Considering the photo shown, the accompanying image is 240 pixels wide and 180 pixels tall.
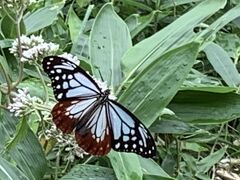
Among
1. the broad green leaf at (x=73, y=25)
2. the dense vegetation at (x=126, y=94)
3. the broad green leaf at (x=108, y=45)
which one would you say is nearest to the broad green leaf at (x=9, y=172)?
the dense vegetation at (x=126, y=94)

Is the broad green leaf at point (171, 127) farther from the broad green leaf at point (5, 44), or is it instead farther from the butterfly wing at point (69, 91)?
the broad green leaf at point (5, 44)

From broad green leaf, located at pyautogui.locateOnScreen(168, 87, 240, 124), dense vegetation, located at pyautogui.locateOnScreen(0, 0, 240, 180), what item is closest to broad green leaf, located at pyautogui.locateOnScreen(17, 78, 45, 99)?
dense vegetation, located at pyautogui.locateOnScreen(0, 0, 240, 180)

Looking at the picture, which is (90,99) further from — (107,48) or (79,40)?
(79,40)

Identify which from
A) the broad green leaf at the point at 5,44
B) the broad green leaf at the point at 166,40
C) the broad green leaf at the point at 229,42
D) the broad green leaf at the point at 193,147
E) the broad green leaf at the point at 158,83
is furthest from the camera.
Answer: the broad green leaf at the point at 229,42

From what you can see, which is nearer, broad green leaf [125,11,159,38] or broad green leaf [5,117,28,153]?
broad green leaf [5,117,28,153]

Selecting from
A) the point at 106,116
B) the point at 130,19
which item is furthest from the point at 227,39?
the point at 106,116

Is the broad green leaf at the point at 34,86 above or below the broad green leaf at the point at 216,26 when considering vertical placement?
below

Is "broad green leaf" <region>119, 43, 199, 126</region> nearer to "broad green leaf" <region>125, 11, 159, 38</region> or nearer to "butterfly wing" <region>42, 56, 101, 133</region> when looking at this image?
"butterfly wing" <region>42, 56, 101, 133</region>
